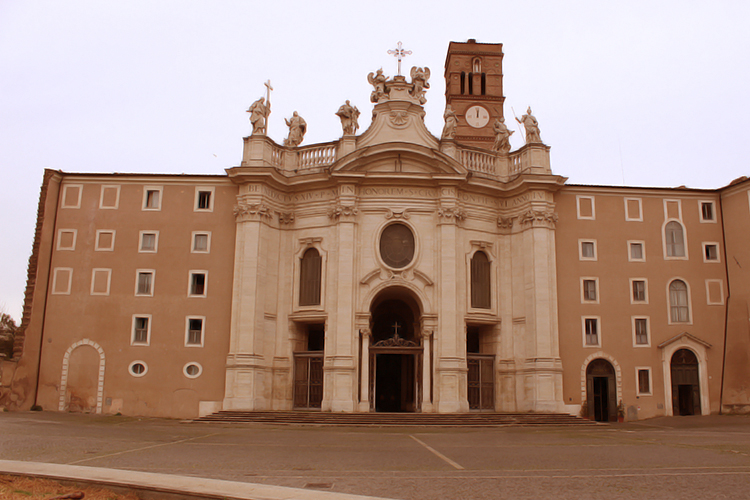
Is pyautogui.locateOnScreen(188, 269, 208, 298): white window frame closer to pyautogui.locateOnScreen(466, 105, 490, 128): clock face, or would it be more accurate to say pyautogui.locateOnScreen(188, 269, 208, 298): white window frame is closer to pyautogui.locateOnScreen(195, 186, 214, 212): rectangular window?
pyautogui.locateOnScreen(195, 186, 214, 212): rectangular window

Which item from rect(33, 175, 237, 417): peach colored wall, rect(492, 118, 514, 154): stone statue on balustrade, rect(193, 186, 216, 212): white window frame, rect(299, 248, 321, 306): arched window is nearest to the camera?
rect(33, 175, 237, 417): peach colored wall

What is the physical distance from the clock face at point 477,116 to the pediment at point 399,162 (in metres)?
30.6

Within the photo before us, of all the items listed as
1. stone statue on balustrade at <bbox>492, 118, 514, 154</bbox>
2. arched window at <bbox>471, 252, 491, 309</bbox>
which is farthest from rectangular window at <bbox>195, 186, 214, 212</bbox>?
stone statue on balustrade at <bbox>492, 118, 514, 154</bbox>

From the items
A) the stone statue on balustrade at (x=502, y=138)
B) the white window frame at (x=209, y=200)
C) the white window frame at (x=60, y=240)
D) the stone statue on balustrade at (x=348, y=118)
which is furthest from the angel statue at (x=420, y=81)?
the white window frame at (x=60, y=240)

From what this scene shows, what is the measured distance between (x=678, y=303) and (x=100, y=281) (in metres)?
31.0

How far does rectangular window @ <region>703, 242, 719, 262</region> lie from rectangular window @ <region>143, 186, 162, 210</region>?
98.5 feet

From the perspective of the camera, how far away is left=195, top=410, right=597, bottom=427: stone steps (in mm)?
29109

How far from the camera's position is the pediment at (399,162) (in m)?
34.4

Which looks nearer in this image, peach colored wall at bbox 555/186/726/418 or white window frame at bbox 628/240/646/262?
peach colored wall at bbox 555/186/726/418

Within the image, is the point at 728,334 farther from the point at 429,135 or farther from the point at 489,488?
the point at 489,488

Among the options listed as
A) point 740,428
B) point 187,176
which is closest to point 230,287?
point 187,176

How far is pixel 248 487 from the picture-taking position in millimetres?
10062

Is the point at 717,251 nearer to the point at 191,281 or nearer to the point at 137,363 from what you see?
the point at 191,281

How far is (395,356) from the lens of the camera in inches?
1501
